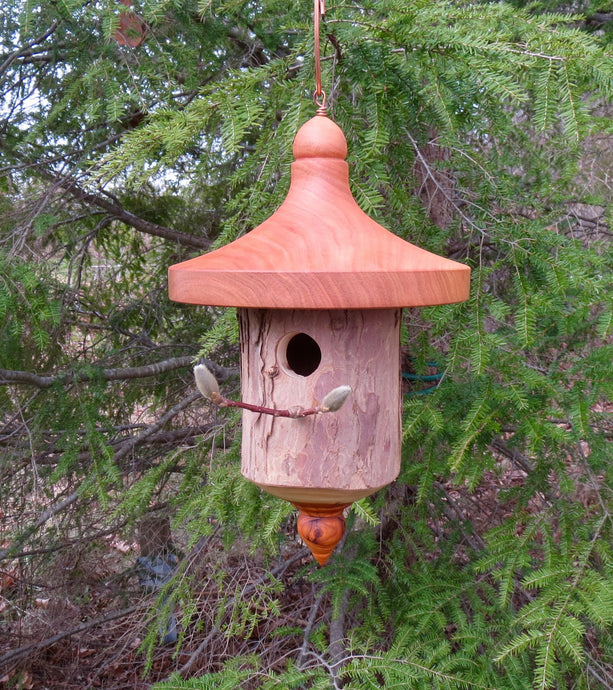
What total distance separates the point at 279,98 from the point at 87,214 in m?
2.14

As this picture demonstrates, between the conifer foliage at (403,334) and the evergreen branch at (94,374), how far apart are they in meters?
0.02

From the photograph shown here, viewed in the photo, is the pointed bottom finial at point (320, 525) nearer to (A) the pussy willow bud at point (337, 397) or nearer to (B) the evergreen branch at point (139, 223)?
(A) the pussy willow bud at point (337, 397)

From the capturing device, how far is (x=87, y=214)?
378 cm

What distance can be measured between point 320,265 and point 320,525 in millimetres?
793

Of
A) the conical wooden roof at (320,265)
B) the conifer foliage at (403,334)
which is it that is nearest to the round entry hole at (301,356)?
the conifer foliage at (403,334)

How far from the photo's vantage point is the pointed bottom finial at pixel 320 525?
1707 millimetres

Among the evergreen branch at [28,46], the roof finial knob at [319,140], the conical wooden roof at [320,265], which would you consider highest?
the evergreen branch at [28,46]

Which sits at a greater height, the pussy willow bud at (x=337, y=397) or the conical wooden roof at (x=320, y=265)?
the conical wooden roof at (x=320, y=265)

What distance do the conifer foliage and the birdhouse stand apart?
37 centimetres

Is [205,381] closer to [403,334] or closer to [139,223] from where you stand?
[403,334]

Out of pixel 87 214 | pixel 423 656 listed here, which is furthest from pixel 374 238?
pixel 87 214

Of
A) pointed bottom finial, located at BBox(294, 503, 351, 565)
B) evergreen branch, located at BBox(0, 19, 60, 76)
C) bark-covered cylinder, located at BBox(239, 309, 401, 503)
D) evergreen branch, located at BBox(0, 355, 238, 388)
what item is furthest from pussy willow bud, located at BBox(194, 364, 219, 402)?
evergreen branch, located at BBox(0, 19, 60, 76)

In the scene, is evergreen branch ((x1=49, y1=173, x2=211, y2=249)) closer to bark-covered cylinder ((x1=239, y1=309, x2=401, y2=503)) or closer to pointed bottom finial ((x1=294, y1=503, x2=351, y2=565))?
bark-covered cylinder ((x1=239, y1=309, x2=401, y2=503))

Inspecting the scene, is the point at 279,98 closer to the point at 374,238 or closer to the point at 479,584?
the point at 374,238
